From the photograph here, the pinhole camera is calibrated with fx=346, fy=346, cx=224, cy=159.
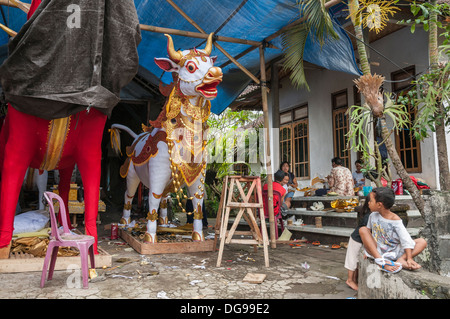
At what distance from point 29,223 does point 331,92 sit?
7.87 m

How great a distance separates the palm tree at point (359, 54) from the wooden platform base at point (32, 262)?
10.5 feet

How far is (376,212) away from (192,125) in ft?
8.73

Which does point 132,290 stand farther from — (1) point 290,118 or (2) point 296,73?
(1) point 290,118

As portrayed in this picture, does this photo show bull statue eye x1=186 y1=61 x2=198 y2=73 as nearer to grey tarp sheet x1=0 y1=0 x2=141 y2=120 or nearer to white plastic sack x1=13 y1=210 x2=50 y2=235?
grey tarp sheet x1=0 y1=0 x2=141 y2=120

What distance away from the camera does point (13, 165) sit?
3758 mm

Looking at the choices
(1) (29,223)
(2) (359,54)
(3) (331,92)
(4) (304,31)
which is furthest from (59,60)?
(3) (331,92)

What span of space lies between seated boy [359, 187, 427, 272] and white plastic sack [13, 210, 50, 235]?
13.3ft

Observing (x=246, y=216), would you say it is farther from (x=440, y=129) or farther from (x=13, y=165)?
(x=13, y=165)

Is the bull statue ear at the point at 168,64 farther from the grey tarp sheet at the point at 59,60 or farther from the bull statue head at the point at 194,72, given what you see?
the grey tarp sheet at the point at 59,60

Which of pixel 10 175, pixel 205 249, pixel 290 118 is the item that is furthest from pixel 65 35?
pixel 290 118

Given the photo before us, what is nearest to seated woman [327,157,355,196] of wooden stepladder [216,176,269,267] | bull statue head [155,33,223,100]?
wooden stepladder [216,176,269,267]

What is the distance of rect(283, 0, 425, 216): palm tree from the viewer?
11.3 ft

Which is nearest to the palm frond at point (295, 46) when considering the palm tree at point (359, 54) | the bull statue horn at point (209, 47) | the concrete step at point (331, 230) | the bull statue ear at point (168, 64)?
the palm tree at point (359, 54)
